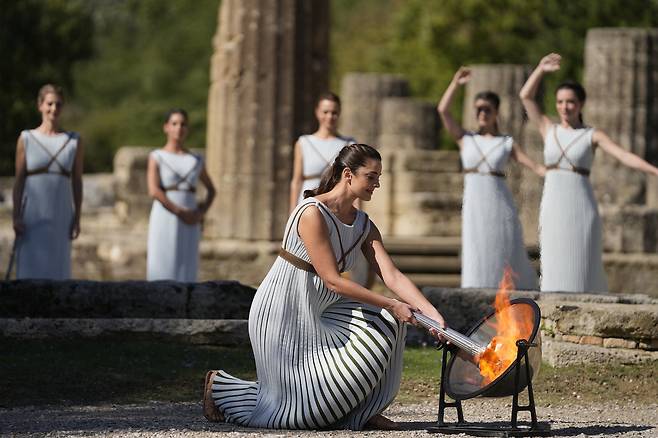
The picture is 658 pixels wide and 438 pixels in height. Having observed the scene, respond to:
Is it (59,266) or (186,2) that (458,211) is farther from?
(186,2)

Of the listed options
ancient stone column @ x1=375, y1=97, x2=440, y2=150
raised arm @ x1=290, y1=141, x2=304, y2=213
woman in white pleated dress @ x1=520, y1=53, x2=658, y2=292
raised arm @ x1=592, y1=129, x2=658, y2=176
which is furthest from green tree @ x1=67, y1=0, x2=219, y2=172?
raised arm @ x1=592, y1=129, x2=658, y2=176

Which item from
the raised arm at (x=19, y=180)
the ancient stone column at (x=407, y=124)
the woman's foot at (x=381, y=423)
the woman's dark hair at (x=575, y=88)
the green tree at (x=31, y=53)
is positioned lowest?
the woman's foot at (x=381, y=423)

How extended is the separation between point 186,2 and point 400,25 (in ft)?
56.9

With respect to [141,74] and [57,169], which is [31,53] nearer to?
[141,74]

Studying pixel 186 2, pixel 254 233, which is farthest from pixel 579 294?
pixel 186 2

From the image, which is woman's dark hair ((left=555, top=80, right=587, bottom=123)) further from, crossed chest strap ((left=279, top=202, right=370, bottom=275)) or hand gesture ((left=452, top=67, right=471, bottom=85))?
crossed chest strap ((left=279, top=202, right=370, bottom=275))

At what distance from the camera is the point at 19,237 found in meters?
13.2

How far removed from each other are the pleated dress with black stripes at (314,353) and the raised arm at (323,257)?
0.21 ft

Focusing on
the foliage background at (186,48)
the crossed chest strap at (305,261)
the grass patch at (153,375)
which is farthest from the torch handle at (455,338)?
the foliage background at (186,48)

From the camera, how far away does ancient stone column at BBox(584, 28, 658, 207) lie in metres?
23.2

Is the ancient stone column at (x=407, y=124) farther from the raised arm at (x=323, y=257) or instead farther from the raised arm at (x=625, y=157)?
the raised arm at (x=323, y=257)

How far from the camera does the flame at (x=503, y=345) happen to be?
768cm

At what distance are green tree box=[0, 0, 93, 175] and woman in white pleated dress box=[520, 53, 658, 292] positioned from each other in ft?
101

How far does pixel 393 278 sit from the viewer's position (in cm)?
811
